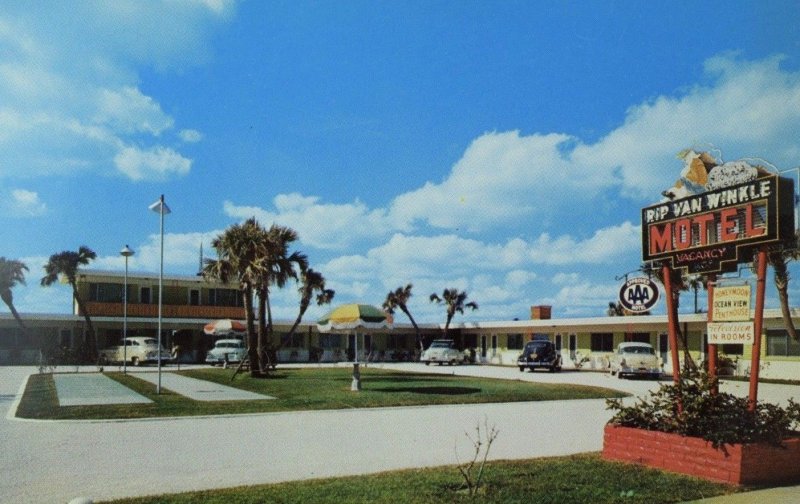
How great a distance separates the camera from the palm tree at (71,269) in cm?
4350

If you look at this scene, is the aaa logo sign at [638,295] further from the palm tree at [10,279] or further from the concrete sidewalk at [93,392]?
the palm tree at [10,279]

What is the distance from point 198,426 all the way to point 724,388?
18.8 meters

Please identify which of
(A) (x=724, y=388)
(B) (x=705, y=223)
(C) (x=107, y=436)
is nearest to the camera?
(B) (x=705, y=223)

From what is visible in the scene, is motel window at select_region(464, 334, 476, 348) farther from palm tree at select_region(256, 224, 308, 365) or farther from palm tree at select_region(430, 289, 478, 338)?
palm tree at select_region(256, 224, 308, 365)

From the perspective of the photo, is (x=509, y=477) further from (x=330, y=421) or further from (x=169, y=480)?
(x=330, y=421)

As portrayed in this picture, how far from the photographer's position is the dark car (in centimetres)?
3591

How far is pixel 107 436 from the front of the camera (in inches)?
468

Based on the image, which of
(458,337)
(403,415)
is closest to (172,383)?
(403,415)

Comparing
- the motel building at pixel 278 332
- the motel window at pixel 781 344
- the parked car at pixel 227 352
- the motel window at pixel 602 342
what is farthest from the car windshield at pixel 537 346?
the parked car at pixel 227 352

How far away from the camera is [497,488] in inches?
308

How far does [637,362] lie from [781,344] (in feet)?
19.9

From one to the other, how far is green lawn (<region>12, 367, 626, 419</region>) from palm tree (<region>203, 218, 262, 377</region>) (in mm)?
1232

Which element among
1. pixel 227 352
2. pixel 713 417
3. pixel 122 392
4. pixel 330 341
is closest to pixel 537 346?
pixel 227 352

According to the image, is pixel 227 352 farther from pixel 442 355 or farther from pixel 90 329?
pixel 442 355
